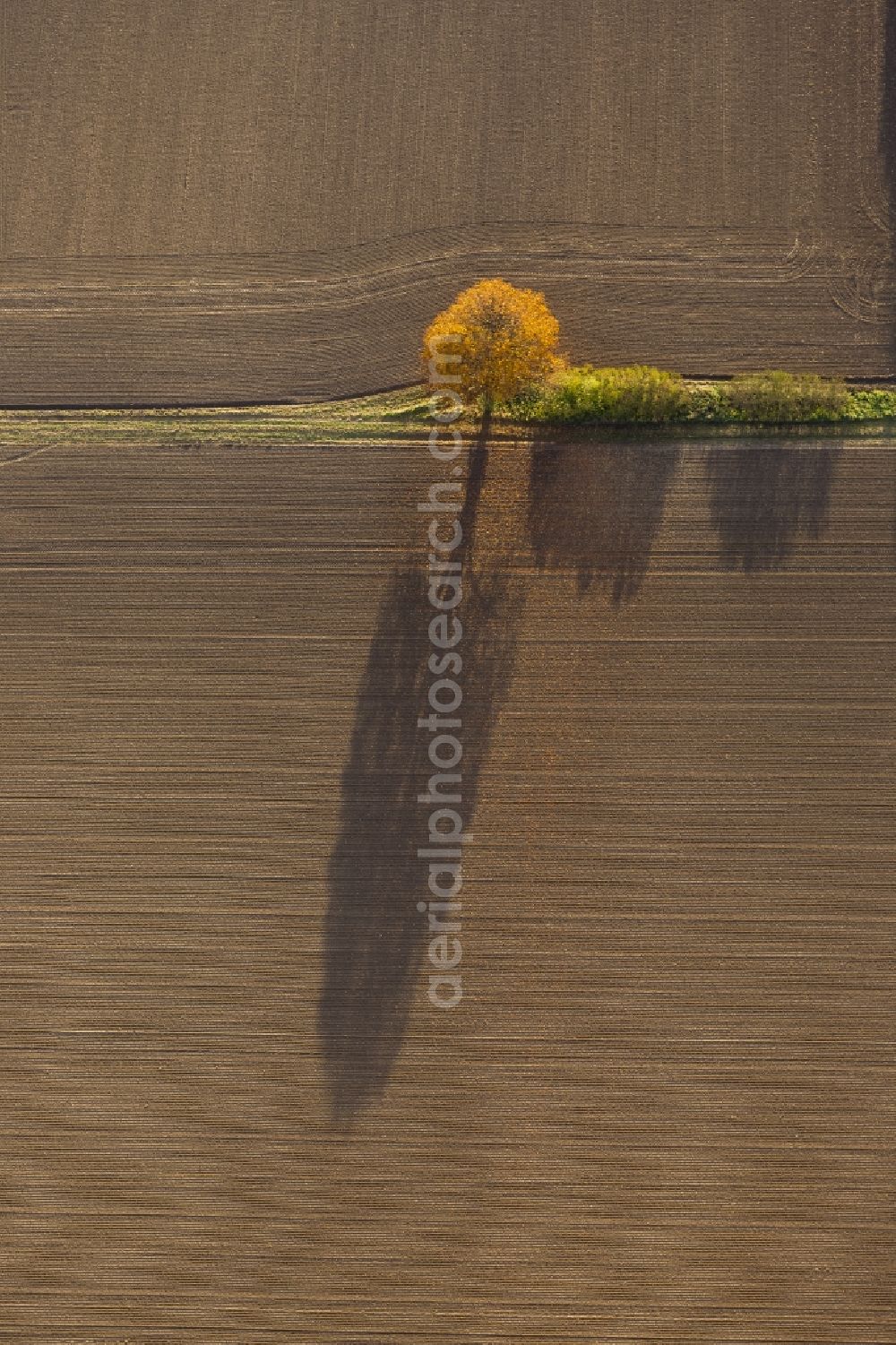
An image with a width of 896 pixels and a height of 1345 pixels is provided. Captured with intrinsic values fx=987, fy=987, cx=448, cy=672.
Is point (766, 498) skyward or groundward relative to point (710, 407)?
groundward

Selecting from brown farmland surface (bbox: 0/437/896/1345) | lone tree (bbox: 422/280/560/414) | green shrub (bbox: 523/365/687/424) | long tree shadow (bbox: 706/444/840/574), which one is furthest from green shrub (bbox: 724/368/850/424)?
lone tree (bbox: 422/280/560/414)

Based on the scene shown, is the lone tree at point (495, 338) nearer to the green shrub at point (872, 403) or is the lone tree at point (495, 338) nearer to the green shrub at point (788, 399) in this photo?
the green shrub at point (788, 399)

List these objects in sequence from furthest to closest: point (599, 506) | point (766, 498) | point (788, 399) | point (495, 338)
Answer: point (788, 399) → point (599, 506) → point (766, 498) → point (495, 338)

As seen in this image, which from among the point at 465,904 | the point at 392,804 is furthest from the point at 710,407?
A: the point at 465,904

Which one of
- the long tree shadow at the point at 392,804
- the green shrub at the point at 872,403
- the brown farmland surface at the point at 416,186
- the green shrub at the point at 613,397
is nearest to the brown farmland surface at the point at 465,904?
the long tree shadow at the point at 392,804

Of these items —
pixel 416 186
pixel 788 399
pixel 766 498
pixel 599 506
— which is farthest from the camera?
pixel 416 186

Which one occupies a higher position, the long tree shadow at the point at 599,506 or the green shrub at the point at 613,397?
the green shrub at the point at 613,397

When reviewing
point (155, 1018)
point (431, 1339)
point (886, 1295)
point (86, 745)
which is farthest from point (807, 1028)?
point (86, 745)

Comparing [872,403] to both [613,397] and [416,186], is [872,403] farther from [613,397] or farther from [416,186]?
[416,186]
